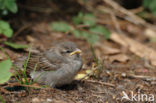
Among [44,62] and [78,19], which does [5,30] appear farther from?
[78,19]

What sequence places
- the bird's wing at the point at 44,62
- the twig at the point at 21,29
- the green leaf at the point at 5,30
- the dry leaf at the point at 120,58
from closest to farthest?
the bird's wing at the point at 44,62 → the green leaf at the point at 5,30 → the dry leaf at the point at 120,58 → the twig at the point at 21,29

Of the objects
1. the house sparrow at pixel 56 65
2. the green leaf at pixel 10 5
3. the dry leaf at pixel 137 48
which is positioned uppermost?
the green leaf at pixel 10 5

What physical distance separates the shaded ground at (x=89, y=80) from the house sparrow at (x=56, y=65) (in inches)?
8.4

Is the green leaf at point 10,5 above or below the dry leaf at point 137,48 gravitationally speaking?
above

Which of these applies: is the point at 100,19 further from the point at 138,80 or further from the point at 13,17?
the point at 138,80

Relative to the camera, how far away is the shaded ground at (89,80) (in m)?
3.70

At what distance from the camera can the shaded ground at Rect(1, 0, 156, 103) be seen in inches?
146

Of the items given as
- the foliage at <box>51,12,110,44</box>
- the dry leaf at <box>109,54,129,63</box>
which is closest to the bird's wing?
the dry leaf at <box>109,54,129,63</box>

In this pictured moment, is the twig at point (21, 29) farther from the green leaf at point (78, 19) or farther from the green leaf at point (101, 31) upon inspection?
the green leaf at point (101, 31)

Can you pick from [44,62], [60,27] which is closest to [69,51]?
[44,62]

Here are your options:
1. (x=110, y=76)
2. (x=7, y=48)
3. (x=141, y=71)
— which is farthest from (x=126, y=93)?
(x=7, y=48)

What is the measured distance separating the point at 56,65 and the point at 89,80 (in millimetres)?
724

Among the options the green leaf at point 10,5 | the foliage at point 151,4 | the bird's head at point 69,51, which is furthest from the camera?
the foliage at point 151,4

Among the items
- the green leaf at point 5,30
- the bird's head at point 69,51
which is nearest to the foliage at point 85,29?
the green leaf at point 5,30
